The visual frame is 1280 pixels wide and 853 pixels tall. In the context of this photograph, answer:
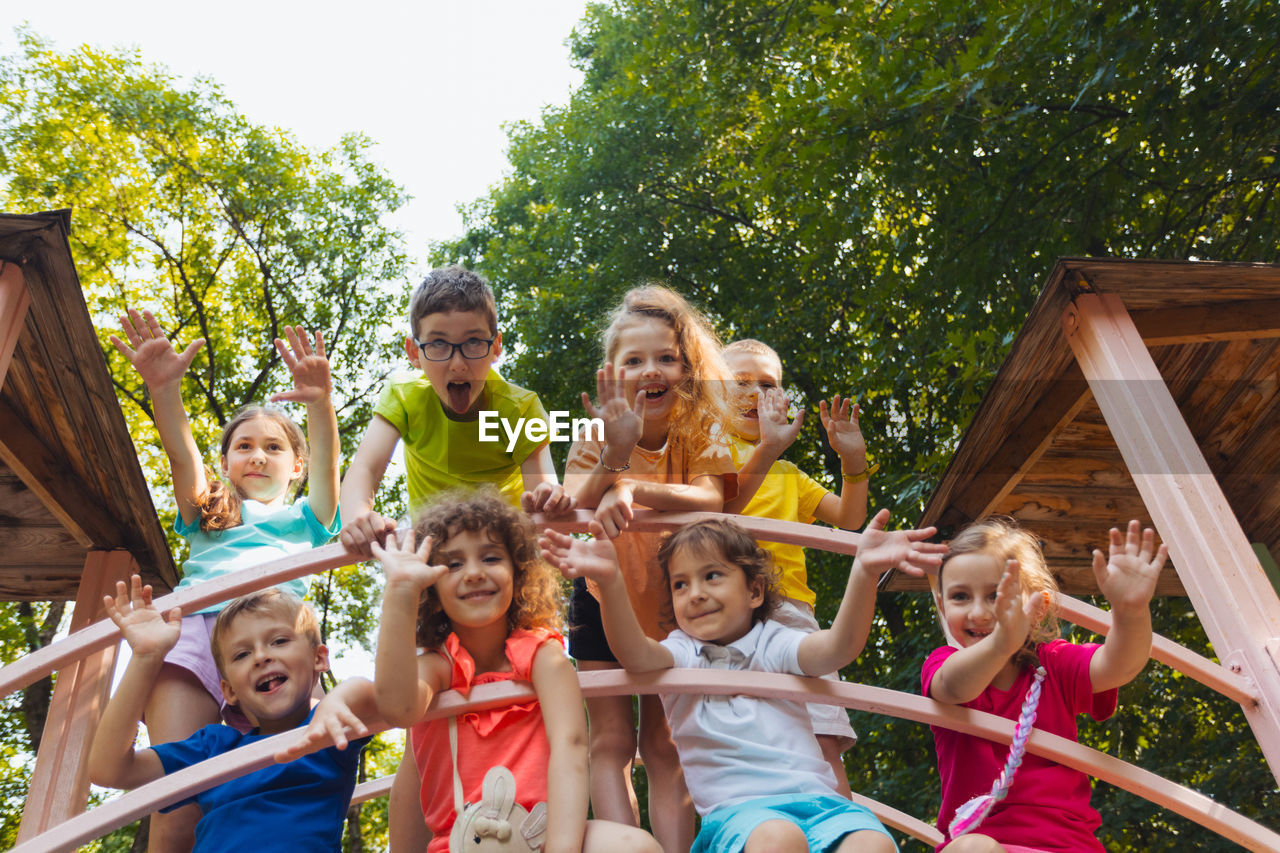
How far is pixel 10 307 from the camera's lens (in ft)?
8.57

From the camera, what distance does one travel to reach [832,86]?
579 centimetres

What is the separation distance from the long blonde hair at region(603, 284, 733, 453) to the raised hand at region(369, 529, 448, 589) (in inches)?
43.0

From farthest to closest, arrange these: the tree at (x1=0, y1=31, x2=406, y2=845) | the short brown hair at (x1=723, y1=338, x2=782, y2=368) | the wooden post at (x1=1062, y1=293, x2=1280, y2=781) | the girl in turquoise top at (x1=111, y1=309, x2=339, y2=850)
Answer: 1. the tree at (x1=0, y1=31, x2=406, y2=845)
2. the short brown hair at (x1=723, y1=338, x2=782, y2=368)
3. the girl in turquoise top at (x1=111, y1=309, x2=339, y2=850)
4. the wooden post at (x1=1062, y1=293, x2=1280, y2=781)

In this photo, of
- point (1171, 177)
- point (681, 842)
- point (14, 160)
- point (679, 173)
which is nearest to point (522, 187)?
point (679, 173)

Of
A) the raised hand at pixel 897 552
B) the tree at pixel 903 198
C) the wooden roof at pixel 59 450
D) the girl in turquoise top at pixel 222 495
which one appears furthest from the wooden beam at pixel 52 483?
the tree at pixel 903 198

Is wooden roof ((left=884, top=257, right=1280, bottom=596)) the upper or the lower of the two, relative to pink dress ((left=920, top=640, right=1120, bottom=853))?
upper

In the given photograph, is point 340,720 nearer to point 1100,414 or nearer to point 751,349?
point 751,349

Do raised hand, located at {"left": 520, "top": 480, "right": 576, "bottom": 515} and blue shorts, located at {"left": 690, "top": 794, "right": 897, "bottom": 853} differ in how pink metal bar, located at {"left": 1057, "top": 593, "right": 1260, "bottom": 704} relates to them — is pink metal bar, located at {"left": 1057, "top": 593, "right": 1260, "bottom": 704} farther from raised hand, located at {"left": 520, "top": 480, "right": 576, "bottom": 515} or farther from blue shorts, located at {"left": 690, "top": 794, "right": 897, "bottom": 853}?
raised hand, located at {"left": 520, "top": 480, "right": 576, "bottom": 515}

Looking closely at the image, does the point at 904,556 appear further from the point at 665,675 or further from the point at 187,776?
the point at 187,776

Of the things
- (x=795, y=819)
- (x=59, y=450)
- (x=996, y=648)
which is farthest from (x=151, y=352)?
(x=996, y=648)

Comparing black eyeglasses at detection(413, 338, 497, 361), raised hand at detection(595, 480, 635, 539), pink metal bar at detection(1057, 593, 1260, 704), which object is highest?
black eyeglasses at detection(413, 338, 497, 361)

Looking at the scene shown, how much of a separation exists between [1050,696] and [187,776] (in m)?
2.02

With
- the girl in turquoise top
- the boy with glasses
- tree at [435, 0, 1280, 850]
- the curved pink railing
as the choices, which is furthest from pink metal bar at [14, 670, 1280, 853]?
tree at [435, 0, 1280, 850]

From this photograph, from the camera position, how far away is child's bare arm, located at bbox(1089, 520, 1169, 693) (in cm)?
210
